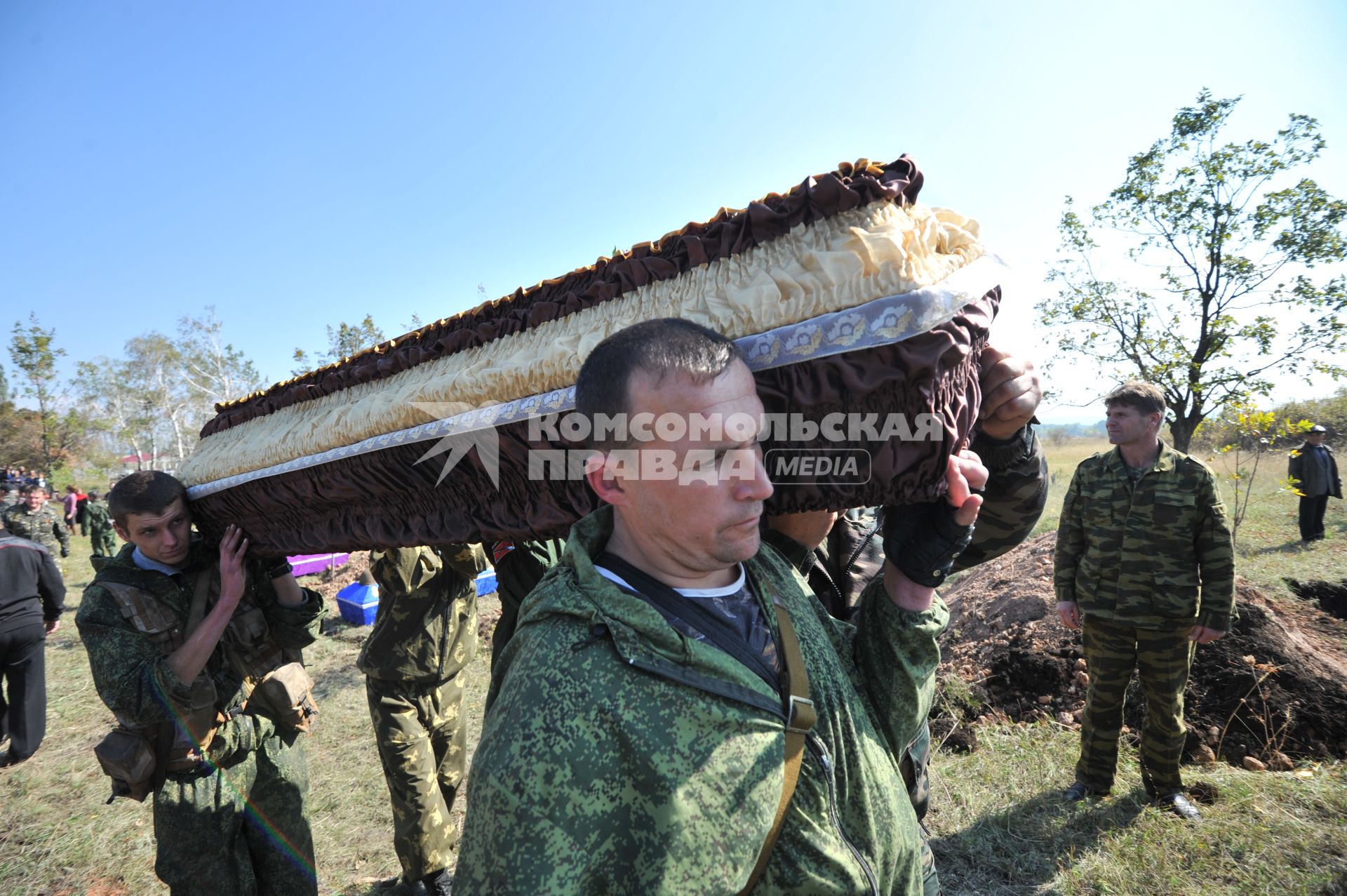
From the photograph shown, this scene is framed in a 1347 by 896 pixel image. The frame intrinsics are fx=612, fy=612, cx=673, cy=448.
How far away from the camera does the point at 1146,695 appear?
3.81m

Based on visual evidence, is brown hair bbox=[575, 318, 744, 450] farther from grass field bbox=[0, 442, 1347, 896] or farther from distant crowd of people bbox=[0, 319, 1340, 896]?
grass field bbox=[0, 442, 1347, 896]

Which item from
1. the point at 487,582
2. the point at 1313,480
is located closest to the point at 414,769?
the point at 487,582

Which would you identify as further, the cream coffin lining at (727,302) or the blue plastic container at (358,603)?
the blue plastic container at (358,603)

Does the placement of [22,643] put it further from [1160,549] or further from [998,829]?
[1160,549]

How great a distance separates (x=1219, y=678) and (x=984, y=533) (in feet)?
15.7

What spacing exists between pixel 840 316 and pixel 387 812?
5.04 meters

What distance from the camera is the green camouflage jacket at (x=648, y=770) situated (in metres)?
0.89

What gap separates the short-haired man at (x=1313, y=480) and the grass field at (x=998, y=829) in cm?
757

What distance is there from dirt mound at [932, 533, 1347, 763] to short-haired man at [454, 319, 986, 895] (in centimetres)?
402

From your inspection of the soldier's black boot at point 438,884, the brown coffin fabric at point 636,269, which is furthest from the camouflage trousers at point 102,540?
the brown coffin fabric at point 636,269

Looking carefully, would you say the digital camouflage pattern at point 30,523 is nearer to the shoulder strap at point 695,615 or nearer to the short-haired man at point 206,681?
the short-haired man at point 206,681

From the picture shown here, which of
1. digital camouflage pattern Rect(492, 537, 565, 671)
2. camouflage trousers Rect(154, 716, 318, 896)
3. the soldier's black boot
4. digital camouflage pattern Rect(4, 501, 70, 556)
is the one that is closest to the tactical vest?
camouflage trousers Rect(154, 716, 318, 896)

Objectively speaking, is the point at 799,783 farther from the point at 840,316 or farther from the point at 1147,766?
the point at 1147,766

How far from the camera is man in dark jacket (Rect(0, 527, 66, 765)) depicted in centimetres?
510
